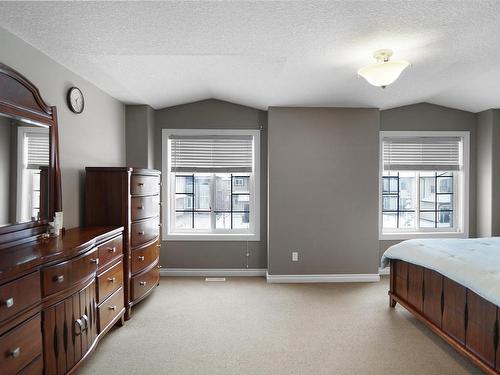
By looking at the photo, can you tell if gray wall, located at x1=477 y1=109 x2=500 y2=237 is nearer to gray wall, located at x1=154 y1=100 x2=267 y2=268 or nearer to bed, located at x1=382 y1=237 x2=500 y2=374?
bed, located at x1=382 y1=237 x2=500 y2=374

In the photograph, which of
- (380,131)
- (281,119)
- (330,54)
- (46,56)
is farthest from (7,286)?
(380,131)

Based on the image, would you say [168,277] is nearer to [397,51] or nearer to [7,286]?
[7,286]

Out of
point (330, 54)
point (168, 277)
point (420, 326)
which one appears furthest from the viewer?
point (168, 277)

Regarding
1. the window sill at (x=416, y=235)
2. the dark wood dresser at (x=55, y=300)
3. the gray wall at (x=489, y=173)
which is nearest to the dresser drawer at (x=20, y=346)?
the dark wood dresser at (x=55, y=300)

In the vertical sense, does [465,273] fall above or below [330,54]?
below

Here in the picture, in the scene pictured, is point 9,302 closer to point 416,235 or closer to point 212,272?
point 212,272

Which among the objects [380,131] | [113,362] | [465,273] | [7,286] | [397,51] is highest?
[397,51]

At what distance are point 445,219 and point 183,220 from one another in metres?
4.08

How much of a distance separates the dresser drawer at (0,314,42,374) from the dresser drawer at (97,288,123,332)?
0.77 metres

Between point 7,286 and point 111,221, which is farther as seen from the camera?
point 111,221

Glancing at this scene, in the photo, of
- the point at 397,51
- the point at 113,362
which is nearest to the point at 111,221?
the point at 113,362

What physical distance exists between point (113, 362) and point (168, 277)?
2213 millimetres

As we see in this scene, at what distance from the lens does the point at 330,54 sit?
2.96m

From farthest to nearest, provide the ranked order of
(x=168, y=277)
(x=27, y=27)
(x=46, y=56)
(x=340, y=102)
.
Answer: (x=168, y=277)
(x=340, y=102)
(x=46, y=56)
(x=27, y=27)
